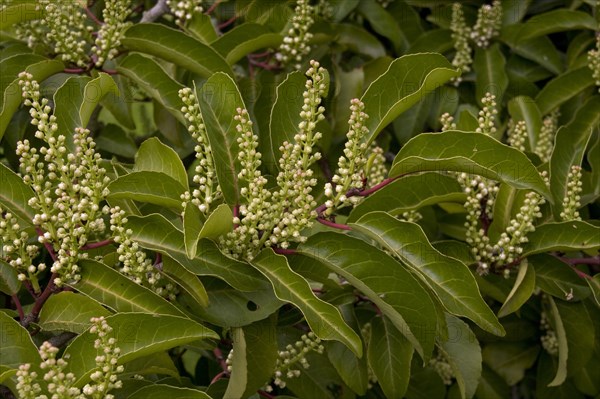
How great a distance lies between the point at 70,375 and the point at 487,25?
2498mm

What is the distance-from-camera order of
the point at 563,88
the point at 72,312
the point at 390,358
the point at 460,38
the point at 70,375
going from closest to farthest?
the point at 70,375, the point at 72,312, the point at 390,358, the point at 563,88, the point at 460,38

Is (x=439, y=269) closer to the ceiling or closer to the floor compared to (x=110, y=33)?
closer to the floor

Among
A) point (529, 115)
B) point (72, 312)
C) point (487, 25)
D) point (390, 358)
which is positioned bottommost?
point (390, 358)

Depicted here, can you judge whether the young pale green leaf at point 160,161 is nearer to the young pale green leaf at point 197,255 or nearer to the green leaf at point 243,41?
the young pale green leaf at point 197,255

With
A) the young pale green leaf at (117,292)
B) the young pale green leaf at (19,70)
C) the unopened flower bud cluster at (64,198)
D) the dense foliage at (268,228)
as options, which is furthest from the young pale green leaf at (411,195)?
the young pale green leaf at (19,70)

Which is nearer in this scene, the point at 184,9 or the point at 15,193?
the point at 15,193

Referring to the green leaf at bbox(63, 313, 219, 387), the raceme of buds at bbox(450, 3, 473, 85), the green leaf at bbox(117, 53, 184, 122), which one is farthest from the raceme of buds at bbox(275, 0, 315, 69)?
the green leaf at bbox(63, 313, 219, 387)

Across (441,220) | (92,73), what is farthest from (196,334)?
(441,220)

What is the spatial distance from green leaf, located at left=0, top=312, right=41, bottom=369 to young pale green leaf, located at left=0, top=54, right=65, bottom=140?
2.00ft

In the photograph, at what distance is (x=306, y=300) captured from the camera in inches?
76.7

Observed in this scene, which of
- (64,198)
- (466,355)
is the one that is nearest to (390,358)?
(466,355)

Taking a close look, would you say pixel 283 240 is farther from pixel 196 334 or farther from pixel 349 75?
pixel 349 75

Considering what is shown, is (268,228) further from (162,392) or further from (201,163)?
(162,392)

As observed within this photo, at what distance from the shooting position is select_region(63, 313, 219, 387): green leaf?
185cm
